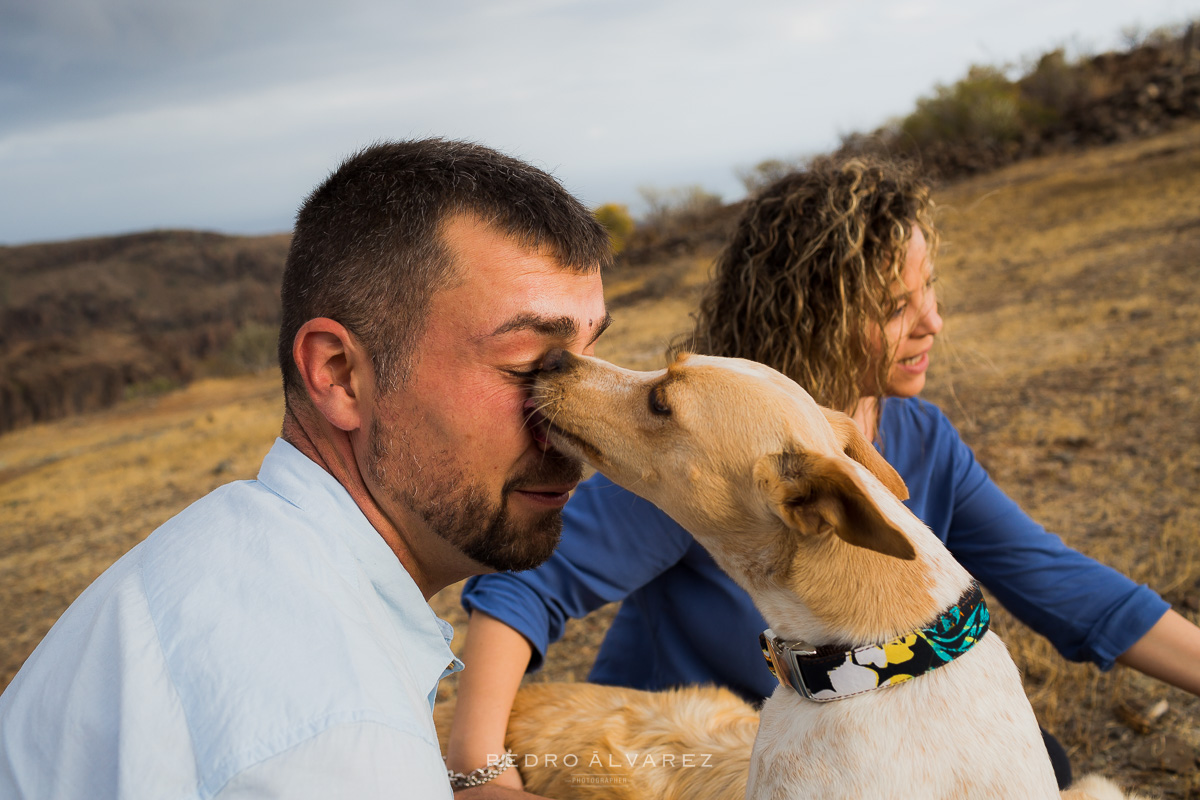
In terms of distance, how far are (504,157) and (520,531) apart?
104cm

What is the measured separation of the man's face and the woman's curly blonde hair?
1206 mm

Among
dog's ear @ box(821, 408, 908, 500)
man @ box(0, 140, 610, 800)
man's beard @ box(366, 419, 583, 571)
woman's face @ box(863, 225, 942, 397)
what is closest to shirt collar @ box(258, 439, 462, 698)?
man @ box(0, 140, 610, 800)

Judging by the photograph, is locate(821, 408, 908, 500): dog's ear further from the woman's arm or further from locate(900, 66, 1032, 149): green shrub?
locate(900, 66, 1032, 149): green shrub

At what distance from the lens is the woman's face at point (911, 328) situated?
9.79ft

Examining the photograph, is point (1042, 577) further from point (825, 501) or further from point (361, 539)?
point (361, 539)

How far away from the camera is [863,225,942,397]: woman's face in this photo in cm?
298

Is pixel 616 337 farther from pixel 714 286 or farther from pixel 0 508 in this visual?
pixel 714 286

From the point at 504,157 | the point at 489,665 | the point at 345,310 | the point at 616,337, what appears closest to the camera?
the point at 345,310

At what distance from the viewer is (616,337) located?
16.2 metres

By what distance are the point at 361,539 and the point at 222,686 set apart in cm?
57

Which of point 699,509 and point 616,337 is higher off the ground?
point 699,509

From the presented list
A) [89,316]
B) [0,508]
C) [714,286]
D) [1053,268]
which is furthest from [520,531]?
[89,316]

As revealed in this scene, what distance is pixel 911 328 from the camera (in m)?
3.10

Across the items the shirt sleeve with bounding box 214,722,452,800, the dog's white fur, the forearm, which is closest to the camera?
the shirt sleeve with bounding box 214,722,452,800
